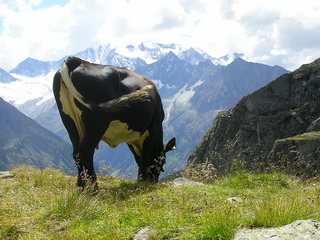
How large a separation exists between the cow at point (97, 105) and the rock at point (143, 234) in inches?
154

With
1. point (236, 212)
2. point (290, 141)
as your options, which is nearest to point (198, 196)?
point (236, 212)

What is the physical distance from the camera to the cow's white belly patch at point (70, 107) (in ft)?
33.8

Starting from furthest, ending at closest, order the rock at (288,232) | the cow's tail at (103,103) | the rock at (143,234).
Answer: the cow's tail at (103,103) < the rock at (143,234) < the rock at (288,232)

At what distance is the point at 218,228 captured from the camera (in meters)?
4.18

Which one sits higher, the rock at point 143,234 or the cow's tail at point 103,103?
the cow's tail at point 103,103

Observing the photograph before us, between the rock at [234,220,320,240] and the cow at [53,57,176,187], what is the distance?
4.96 m

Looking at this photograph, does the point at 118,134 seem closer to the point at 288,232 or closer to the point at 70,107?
the point at 70,107

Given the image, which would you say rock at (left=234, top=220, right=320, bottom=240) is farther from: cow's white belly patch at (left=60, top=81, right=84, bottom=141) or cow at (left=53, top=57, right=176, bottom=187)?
cow's white belly patch at (left=60, top=81, right=84, bottom=141)

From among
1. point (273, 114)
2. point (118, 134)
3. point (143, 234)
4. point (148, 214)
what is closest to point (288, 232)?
point (143, 234)

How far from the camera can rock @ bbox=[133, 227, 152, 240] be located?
468 centimetres

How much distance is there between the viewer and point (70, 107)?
10.4 meters

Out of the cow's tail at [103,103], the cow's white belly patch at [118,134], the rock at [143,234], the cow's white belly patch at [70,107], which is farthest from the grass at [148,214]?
the cow's white belly patch at [70,107]

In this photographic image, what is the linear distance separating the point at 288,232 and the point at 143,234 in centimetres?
189

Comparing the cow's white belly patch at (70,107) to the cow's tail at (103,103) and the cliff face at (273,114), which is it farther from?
the cliff face at (273,114)
